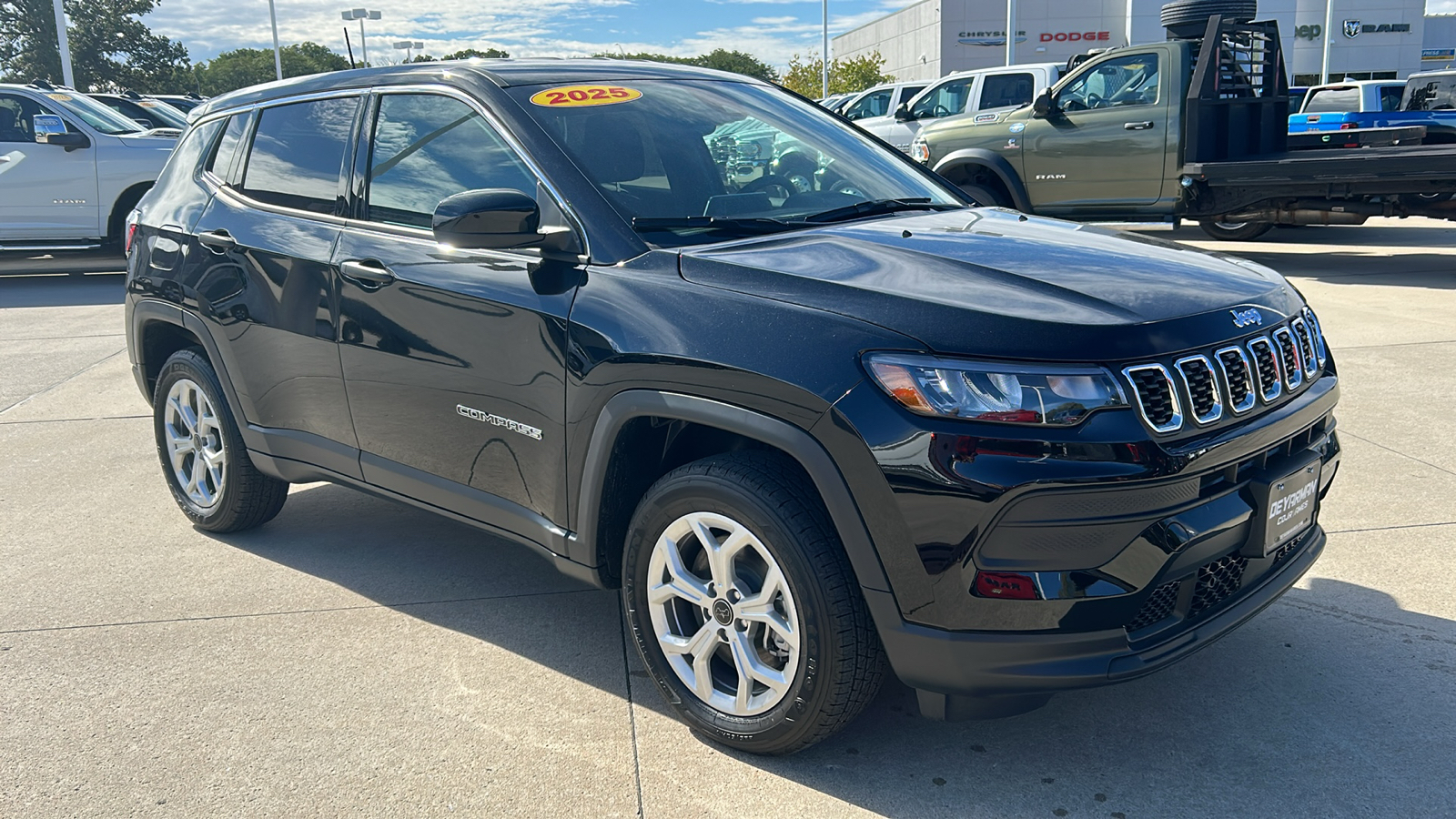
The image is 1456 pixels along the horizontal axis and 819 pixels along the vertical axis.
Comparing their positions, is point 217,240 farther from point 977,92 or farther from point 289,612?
point 977,92

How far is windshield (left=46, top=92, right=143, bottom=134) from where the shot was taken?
40.5 feet

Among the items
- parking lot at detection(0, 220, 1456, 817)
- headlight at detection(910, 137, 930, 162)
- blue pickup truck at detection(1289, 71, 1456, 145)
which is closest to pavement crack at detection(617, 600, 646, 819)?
parking lot at detection(0, 220, 1456, 817)

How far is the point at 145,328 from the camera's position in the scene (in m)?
4.85

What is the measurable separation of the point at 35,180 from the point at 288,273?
1018 cm

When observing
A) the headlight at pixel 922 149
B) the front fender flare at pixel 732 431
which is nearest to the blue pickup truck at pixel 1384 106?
the headlight at pixel 922 149

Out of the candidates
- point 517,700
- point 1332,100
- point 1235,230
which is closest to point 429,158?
point 517,700

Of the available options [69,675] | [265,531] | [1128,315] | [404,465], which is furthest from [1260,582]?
[265,531]

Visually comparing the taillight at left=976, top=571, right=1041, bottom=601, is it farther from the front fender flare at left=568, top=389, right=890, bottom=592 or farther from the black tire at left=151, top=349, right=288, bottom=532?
the black tire at left=151, top=349, right=288, bottom=532

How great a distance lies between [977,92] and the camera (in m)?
14.7

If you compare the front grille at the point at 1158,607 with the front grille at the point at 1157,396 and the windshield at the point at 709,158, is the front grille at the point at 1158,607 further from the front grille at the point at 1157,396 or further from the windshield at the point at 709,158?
the windshield at the point at 709,158

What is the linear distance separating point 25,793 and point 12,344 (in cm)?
761

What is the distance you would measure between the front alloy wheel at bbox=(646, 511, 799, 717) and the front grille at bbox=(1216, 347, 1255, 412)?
1078 mm

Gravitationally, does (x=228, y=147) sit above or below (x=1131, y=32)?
below

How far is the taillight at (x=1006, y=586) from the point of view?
2.43 m
